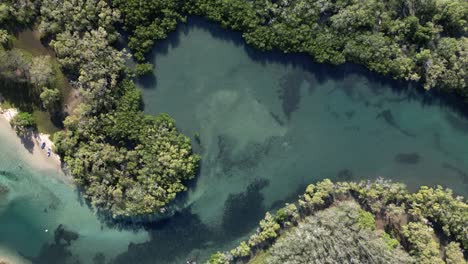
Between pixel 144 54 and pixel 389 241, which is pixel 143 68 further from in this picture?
pixel 389 241

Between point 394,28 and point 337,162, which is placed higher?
point 394,28

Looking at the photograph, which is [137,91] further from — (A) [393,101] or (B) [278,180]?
(A) [393,101]

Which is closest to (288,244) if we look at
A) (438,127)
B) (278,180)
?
(278,180)

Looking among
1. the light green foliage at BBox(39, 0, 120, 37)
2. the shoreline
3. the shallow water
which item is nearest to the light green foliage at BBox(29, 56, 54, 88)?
the light green foliage at BBox(39, 0, 120, 37)

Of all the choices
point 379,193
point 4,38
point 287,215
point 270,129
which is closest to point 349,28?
point 270,129

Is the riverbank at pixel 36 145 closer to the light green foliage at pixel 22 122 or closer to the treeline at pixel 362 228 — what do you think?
the light green foliage at pixel 22 122

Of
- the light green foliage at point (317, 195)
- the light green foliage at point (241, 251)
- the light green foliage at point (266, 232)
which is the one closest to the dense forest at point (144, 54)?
the light green foliage at point (241, 251)

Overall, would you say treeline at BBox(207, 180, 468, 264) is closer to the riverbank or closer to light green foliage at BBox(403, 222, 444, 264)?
A: light green foliage at BBox(403, 222, 444, 264)
